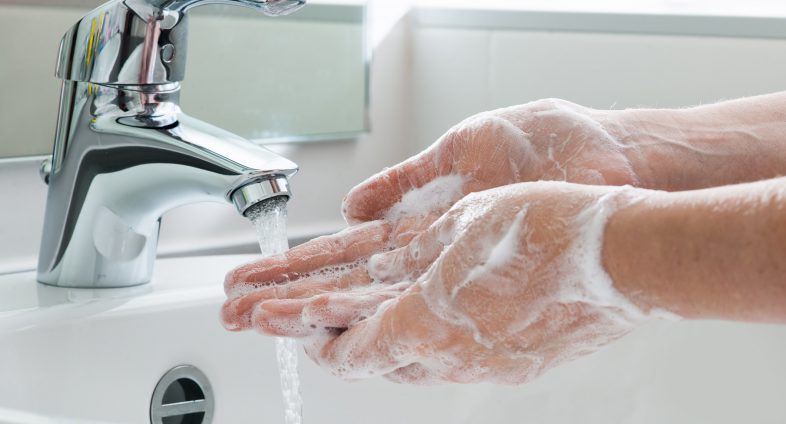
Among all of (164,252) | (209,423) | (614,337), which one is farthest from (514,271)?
(164,252)

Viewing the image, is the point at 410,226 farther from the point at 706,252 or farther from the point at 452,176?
the point at 706,252

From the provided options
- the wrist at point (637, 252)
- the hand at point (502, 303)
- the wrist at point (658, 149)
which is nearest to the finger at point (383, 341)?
the hand at point (502, 303)

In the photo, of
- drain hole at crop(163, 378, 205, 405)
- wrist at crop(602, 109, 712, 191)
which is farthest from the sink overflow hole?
wrist at crop(602, 109, 712, 191)

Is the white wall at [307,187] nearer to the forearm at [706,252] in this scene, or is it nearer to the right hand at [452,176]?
the right hand at [452,176]

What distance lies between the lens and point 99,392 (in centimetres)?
73

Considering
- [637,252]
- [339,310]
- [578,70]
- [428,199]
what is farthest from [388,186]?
[578,70]

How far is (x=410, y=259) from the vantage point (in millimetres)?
613

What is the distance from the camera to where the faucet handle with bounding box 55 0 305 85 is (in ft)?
2.15

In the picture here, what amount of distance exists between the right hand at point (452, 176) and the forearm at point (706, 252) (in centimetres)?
17

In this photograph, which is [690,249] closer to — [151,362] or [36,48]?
[151,362]

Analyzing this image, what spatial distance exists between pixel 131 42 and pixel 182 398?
285 mm

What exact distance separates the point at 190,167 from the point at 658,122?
337mm

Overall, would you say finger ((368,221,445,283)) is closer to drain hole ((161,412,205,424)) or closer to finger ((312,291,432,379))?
finger ((312,291,432,379))

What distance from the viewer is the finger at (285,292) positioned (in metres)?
0.60
